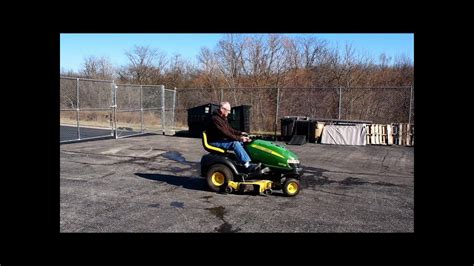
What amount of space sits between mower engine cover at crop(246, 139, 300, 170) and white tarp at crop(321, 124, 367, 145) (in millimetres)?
8668

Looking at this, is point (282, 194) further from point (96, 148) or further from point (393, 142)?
point (393, 142)

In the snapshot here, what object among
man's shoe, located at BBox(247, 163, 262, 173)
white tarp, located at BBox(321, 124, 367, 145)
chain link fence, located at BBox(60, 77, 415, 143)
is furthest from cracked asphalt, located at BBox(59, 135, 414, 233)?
chain link fence, located at BBox(60, 77, 415, 143)

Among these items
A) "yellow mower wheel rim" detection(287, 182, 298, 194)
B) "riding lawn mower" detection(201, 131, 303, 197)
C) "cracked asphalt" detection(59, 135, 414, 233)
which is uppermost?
"riding lawn mower" detection(201, 131, 303, 197)

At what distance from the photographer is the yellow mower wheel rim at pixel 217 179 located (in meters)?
6.37

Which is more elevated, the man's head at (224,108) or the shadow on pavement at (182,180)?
the man's head at (224,108)

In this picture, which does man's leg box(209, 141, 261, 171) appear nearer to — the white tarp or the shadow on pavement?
the shadow on pavement

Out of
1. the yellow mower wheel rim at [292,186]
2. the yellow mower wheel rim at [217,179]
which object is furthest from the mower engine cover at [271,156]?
the yellow mower wheel rim at [217,179]

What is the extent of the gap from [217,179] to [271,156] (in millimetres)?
1082

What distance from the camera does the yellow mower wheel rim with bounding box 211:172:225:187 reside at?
6366 mm

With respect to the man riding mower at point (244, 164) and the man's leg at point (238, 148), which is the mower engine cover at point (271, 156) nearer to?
the man riding mower at point (244, 164)

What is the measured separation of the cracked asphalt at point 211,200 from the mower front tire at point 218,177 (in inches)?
6.7

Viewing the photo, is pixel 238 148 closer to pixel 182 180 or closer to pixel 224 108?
pixel 224 108

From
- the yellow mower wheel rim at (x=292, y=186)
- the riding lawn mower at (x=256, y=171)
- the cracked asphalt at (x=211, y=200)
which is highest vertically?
the riding lawn mower at (x=256, y=171)
